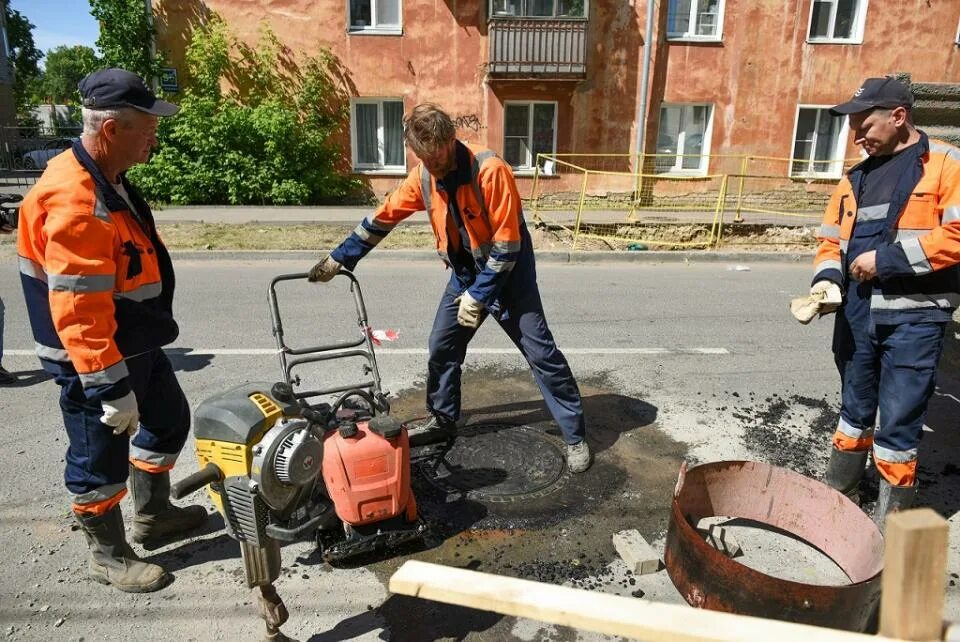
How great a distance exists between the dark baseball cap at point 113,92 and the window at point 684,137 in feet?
50.2

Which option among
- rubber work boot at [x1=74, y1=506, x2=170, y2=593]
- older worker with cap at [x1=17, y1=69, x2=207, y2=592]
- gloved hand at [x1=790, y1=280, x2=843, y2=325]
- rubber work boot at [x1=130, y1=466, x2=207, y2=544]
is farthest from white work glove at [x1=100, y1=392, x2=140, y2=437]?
gloved hand at [x1=790, y1=280, x2=843, y2=325]

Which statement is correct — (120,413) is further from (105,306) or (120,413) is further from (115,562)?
(115,562)

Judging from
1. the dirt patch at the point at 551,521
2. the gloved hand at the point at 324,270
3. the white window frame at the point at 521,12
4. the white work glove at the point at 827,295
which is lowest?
the dirt patch at the point at 551,521

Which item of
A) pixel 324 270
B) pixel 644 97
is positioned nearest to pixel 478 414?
pixel 324 270

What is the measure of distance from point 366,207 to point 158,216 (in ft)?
14.6

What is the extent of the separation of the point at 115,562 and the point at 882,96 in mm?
3870

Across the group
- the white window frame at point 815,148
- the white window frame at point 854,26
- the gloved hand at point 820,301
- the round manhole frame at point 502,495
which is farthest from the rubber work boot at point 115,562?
the white window frame at point 854,26

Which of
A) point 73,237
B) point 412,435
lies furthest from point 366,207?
point 73,237

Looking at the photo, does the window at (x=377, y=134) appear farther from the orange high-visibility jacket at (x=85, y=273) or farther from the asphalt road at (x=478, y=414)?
the orange high-visibility jacket at (x=85, y=273)

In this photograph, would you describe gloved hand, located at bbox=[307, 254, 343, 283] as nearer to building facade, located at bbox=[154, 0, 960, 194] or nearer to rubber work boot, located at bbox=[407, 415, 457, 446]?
rubber work boot, located at bbox=[407, 415, 457, 446]

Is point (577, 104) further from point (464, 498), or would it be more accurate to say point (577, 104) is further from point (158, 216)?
point (464, 498)

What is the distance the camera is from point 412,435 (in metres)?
4.25

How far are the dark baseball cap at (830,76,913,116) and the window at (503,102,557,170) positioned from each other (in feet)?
44.4

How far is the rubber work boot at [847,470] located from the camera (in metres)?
3.56
